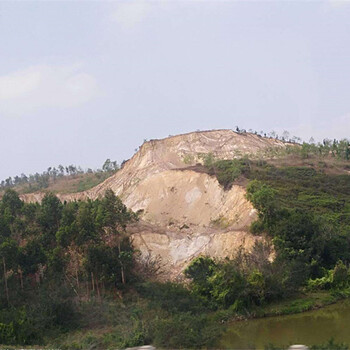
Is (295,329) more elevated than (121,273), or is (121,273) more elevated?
(121,273)

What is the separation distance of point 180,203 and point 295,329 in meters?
17.7

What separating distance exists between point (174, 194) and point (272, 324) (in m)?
17.2

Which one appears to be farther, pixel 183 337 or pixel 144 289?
pixel 144 289

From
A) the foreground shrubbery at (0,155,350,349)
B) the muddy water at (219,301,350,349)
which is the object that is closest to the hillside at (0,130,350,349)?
the foreground shrubbery at (0,155,350,349)

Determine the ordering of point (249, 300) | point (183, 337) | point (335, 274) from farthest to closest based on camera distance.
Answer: point (335, 274), point (249, 300), point (183, 337)

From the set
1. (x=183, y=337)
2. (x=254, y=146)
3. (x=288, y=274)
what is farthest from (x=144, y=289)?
(x=254, y=146)

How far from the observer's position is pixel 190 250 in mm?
30031

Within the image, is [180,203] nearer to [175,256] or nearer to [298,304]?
[175,256]

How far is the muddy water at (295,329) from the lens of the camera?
15367mm

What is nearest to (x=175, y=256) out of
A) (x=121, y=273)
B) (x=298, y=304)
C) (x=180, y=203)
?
(x=121, y=273)

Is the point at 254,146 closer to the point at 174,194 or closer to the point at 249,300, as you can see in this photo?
the point at 174,194

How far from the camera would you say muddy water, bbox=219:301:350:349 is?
1537 centimetres

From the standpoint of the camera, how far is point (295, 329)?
1816cm

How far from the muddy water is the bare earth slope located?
6995mm
